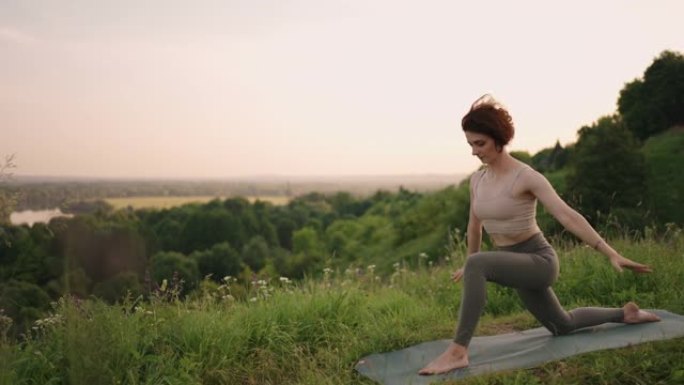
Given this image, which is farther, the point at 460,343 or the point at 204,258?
the point at 204,258

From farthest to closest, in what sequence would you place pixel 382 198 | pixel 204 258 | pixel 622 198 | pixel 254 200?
pixel 382 198 → pixel 254 200 → pixel 204 258 → pixel 622 198

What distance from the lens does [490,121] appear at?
433cm

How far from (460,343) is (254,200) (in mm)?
110122

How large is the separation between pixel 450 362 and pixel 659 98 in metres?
41.0

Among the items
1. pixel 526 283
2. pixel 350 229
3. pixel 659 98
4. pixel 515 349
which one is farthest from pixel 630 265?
pixel 350 229

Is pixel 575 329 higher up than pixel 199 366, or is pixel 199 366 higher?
pixel 575 329

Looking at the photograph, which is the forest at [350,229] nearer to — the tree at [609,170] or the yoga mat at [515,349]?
the tree at [609,170]

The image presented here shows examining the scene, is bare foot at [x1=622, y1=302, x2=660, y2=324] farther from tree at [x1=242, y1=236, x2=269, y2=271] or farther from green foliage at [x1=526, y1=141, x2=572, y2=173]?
tree at [x1=242, y1=236, x2=269, y2=271]

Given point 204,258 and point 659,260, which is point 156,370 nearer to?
point 659,260

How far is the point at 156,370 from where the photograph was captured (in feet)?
16.0

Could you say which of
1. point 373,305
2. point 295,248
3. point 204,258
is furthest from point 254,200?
point 373,305

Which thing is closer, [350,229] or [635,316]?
[635,316]

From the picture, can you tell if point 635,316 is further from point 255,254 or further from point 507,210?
point 255,254

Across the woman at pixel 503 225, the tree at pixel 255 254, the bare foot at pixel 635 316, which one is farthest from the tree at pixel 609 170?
the tree at pixel 255 254
